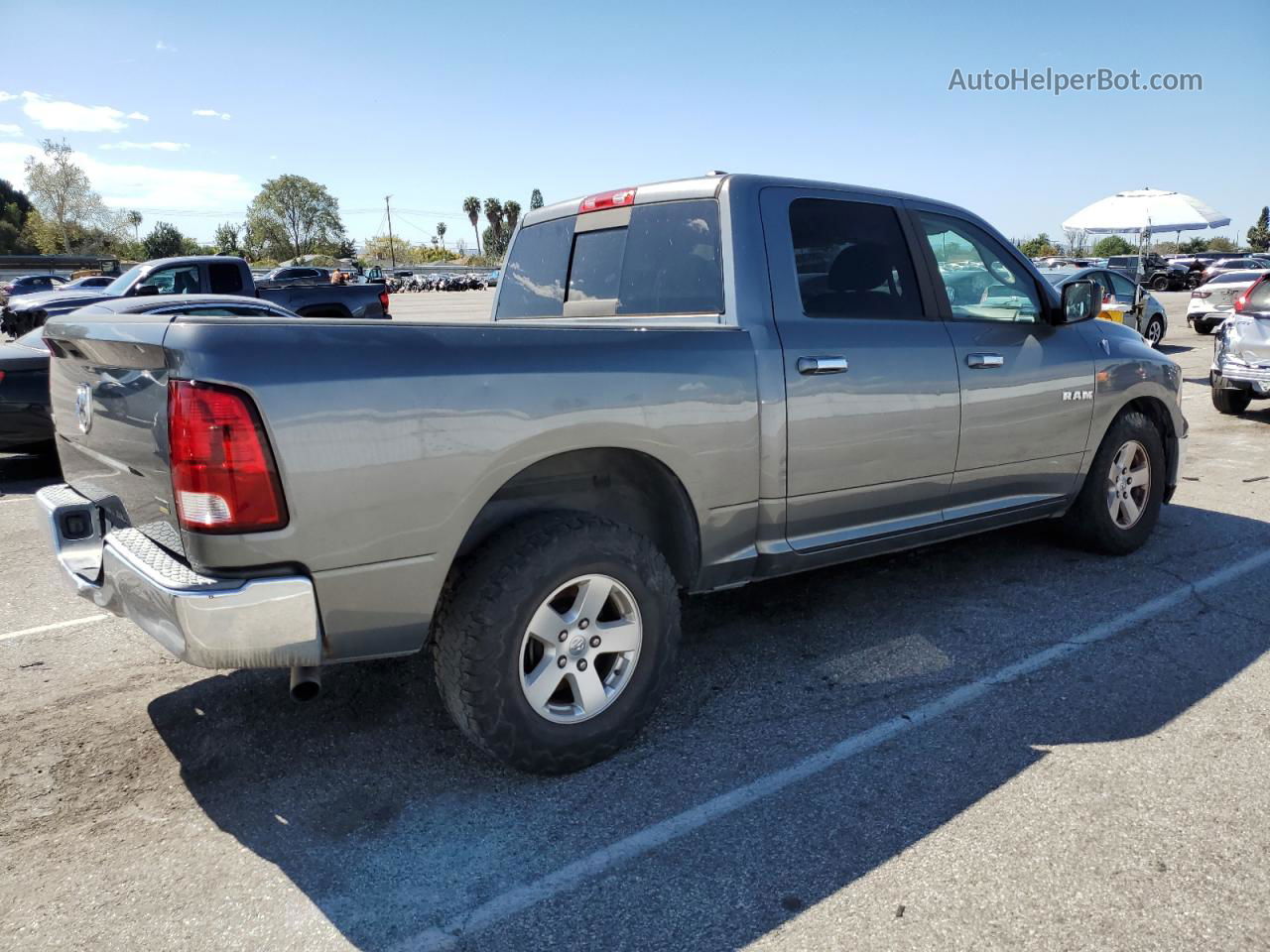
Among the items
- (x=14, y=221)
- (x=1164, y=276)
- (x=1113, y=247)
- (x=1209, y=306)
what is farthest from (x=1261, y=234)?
(x=14, y=221)

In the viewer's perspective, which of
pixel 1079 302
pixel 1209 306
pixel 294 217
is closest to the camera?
pixel 1079 302

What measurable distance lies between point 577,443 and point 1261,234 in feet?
409

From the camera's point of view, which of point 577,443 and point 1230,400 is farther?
point 1230,400

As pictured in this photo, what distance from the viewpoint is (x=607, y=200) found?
4.05 m

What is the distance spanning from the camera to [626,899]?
236 centimetres

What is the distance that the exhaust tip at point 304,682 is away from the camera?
2.59 metres

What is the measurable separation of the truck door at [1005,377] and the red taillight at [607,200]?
1.32 m

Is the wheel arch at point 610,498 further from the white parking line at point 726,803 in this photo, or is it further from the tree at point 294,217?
the tree at point 294,217

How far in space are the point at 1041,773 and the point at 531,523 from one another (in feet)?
5.95

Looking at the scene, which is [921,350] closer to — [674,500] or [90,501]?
[674,500]

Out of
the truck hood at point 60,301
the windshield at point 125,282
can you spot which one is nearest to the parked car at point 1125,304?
the windshield at point 125,282

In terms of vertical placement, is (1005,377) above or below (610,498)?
above

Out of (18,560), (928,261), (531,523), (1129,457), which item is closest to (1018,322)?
(928,261)

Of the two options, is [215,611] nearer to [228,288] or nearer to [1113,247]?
[228,288]
